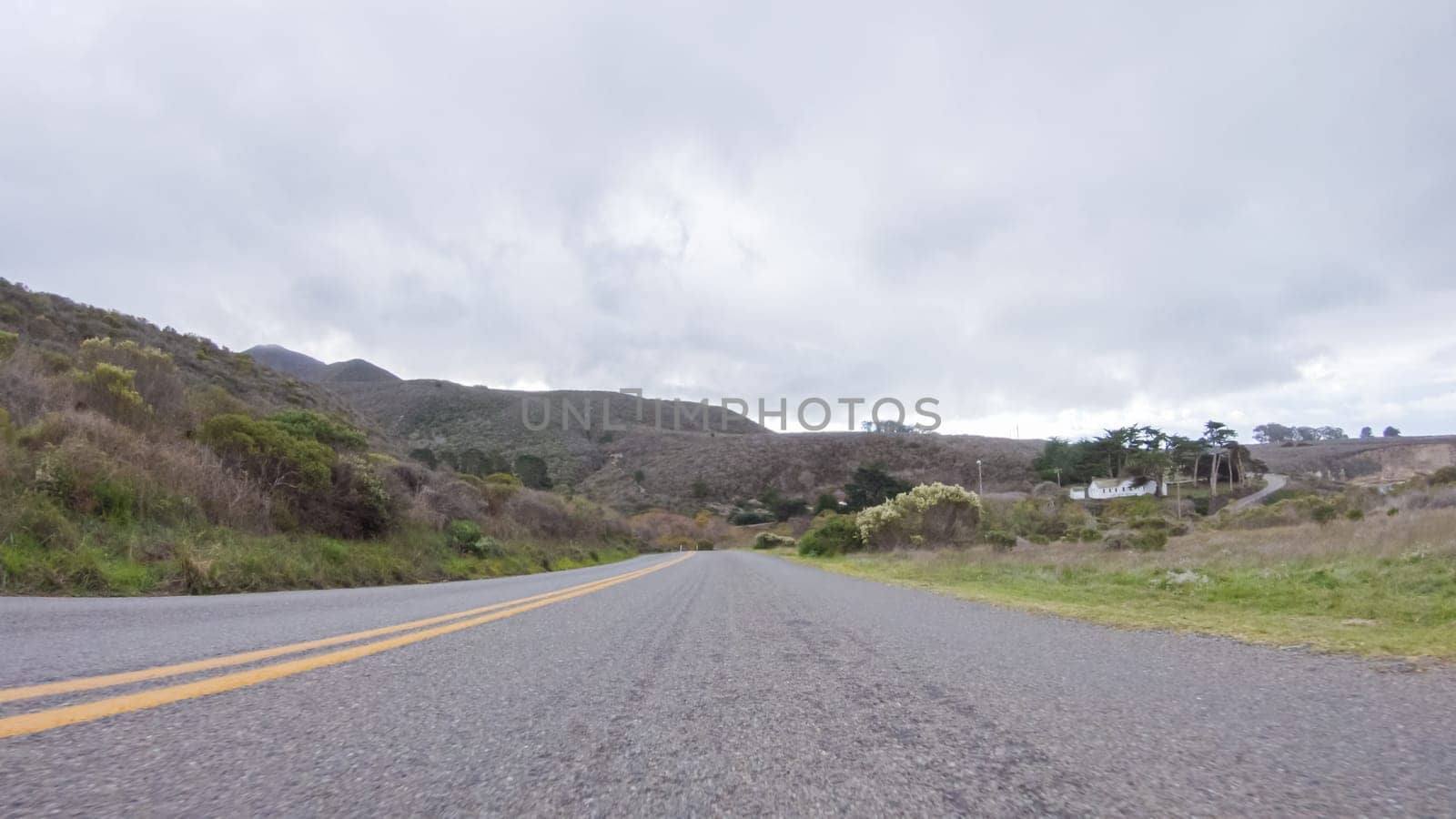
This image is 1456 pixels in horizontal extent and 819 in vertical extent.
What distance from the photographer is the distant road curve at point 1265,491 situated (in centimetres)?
4769

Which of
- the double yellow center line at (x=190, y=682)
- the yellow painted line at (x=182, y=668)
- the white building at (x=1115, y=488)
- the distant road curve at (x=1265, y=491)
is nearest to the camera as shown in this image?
the double yellow center line at (x=190, y=682)

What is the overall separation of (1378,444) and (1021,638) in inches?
4375

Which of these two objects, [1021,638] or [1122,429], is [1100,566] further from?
[1122,429]

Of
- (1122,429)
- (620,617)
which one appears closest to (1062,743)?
(620,617)

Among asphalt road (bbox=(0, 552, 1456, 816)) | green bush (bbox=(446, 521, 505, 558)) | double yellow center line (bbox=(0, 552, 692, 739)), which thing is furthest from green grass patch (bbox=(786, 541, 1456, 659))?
green bush (bbox=(446, 521, 505, 558))

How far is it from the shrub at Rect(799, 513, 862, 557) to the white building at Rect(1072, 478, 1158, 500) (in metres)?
40.2

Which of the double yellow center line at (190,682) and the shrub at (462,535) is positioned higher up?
the double yellow center line at (190,682)

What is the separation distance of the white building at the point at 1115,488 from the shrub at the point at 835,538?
132 ft

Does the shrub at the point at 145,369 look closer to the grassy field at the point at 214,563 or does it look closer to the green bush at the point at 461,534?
the grassy field at the point at 214,563

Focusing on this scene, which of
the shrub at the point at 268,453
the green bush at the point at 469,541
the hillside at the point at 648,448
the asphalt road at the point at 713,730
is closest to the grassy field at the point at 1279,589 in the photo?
the asphalt road at the point at 713,730

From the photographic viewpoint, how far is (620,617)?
6043 mm

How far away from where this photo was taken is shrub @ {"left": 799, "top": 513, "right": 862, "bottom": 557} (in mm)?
32531

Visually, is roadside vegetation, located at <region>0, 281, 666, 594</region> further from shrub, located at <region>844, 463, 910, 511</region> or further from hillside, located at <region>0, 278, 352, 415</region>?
shrub, located at <region>844, 463, 910, 511</region>

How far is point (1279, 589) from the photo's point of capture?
26.2 feet
